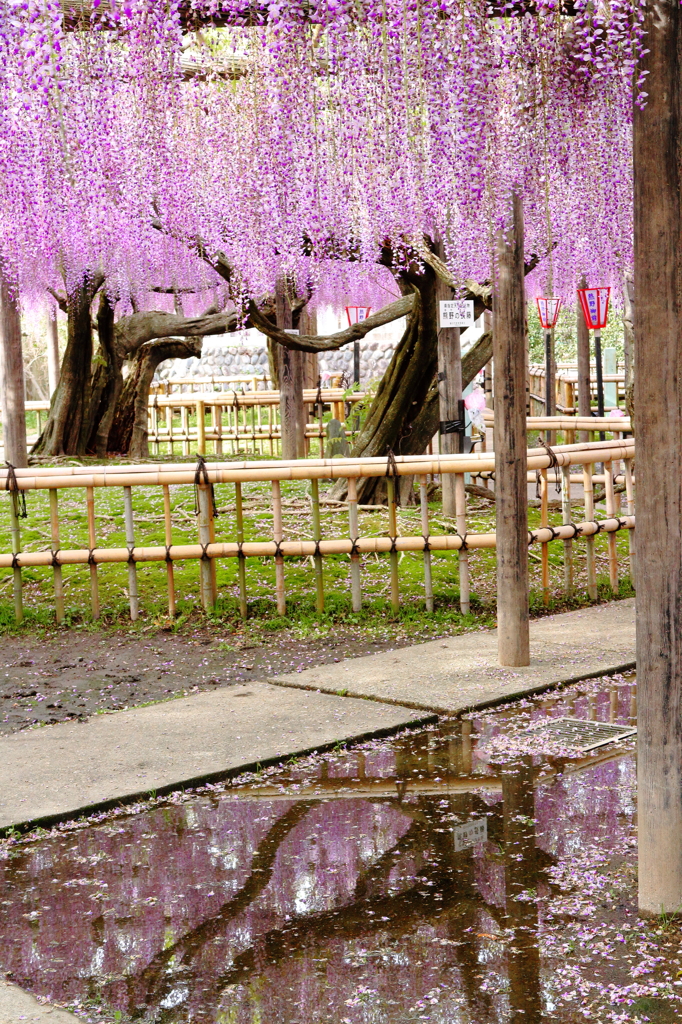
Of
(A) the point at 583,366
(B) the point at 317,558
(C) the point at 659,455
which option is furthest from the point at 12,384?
(C) the point at 659,455

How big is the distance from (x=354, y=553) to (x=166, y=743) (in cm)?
214

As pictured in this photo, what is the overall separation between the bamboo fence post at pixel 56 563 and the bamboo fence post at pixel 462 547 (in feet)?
6.75

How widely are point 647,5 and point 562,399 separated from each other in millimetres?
14922

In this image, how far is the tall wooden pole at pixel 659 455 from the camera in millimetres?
2352

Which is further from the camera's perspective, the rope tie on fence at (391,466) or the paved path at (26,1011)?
the rope tie on fence at (391,466)

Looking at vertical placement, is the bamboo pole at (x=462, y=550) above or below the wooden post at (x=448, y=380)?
below

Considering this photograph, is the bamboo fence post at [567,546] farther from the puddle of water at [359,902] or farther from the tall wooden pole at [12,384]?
the tall wooden pole at [12,384]

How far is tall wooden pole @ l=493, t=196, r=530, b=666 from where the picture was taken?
14.6ft

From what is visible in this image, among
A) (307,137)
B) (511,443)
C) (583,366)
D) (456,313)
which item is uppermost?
(307,137)

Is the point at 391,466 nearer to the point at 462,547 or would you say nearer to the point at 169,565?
the point at 462,547

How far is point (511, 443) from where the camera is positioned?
4520 mm

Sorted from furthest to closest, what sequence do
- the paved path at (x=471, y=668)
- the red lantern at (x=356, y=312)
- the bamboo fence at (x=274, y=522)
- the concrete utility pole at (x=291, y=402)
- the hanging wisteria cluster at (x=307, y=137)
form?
1. the red lantern at (x=356, y=312)
2. the concrete utility pole at (x=291, y=402)
3. the bamboo fence at (x=274, y=522)
4. the paved path at (x=471, y=668)
5. the hanging wisteria cluster at (x=307, y=137)

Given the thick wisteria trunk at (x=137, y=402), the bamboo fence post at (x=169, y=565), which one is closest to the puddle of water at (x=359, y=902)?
the bamboo fence post at (x=169, y=565)

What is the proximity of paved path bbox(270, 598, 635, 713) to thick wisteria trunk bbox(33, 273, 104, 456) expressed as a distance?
7.33 m
